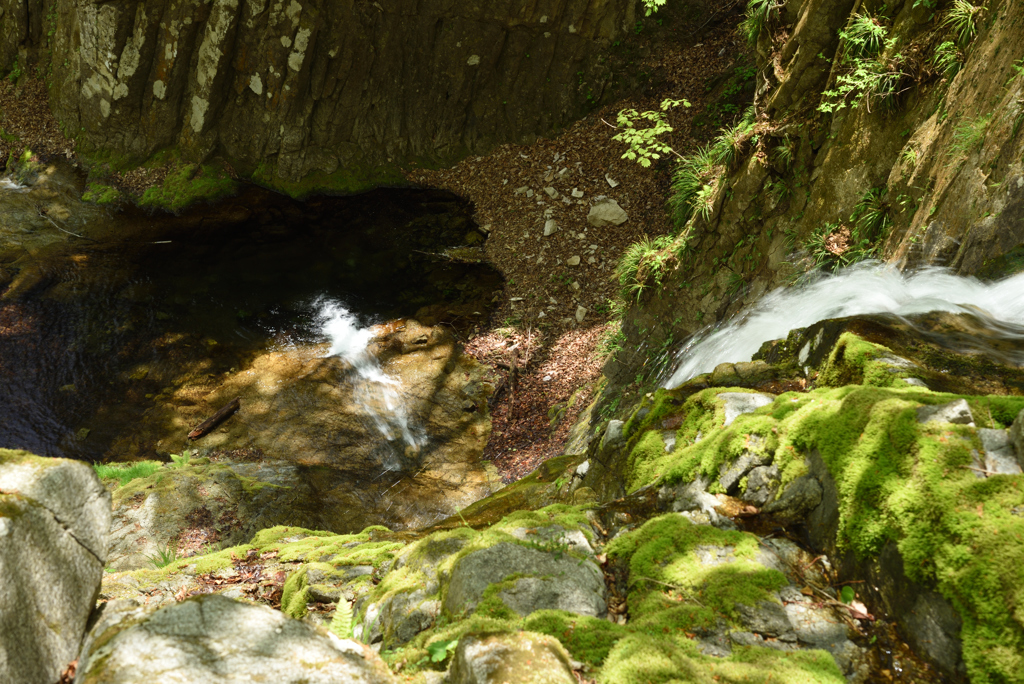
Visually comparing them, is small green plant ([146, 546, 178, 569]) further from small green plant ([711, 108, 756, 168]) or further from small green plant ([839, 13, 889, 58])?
small green plant ([839, 13, 889, 58])

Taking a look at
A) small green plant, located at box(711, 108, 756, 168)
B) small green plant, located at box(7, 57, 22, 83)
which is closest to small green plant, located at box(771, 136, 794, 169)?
small green plant, located at box(711, 108, 756, 168)

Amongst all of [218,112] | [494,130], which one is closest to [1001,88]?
[494,130]

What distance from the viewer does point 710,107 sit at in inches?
440

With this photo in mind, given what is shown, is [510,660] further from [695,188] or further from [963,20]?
[695,188]

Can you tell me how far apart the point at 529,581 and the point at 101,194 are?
50.8 feet

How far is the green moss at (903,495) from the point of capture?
2.18 meters

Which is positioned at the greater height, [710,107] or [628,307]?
[710,107]

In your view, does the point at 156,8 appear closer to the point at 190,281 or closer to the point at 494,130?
the point at 190,281

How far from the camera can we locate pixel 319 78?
13.2 metres

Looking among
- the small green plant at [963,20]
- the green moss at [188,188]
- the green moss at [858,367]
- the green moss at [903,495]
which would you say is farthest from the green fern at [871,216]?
the green moss at [188,188]

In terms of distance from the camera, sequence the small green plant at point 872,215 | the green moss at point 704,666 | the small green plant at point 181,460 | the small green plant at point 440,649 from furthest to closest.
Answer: the small green plant at point 181,460 → the small green plant at point 872,215 → the small green plant at point 440,649 → the green moss at point 704,666

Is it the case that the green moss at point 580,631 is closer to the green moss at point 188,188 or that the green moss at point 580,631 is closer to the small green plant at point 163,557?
the small green plant at point 163,557

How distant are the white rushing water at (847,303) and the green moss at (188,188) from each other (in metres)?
11.9

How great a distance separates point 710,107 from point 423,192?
6.68m
